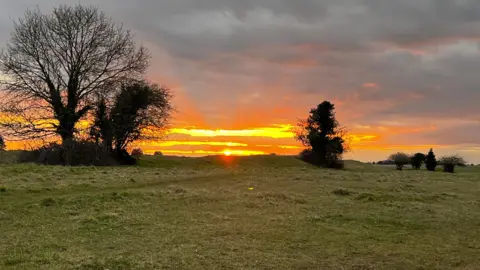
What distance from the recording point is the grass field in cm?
973

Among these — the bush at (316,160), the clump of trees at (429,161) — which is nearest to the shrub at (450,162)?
the clump of trees at (429,161)

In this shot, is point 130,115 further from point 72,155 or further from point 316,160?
point 316,160

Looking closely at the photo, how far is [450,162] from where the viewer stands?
215 ft

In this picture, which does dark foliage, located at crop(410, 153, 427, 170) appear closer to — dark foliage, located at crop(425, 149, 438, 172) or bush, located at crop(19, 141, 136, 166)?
dark foliage, located at crop(425, 149, 438, 172)

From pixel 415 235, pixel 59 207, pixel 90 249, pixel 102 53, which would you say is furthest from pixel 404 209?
pixel 102 53

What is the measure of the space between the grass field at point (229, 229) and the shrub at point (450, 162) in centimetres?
4253

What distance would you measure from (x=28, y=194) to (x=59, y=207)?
3.70 meters

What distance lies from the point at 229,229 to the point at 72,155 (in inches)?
1186

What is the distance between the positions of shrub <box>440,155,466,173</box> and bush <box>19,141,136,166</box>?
46641 mm

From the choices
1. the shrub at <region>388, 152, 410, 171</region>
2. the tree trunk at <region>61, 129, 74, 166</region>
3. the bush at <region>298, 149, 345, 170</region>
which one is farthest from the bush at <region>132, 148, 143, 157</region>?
the shrub at <region>388, 152, 410, 171</region>

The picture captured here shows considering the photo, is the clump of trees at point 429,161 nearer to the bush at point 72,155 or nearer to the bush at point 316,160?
the bush at point 316,160

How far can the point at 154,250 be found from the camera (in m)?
10.3

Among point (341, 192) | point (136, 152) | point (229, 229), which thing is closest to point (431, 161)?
point (136, 152)

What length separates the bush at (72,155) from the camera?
38.4 m
